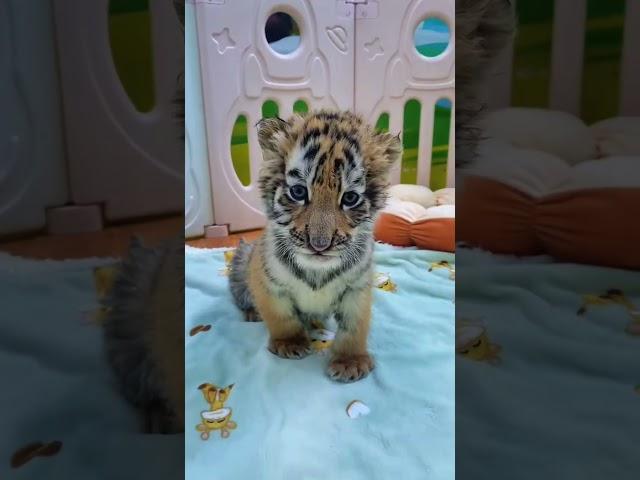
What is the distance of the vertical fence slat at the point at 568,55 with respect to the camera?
185 mm

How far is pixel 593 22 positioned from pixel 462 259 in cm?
10

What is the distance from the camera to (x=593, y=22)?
19 cm

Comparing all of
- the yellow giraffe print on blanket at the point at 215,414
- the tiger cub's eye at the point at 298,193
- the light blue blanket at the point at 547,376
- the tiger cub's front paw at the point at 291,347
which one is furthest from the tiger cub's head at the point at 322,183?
the light blue blanket at the point at 547,376

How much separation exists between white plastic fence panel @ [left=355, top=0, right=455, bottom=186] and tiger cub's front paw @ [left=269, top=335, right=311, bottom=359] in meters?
0.31

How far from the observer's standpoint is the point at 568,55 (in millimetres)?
189

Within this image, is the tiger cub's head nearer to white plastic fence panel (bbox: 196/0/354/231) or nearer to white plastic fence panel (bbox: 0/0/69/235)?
white plastic fence panel (bbox: 196/0/354/231)

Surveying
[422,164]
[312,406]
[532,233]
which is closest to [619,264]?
[532,233]

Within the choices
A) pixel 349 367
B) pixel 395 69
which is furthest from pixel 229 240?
pixel 395 69

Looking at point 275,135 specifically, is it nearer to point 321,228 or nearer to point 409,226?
point 321,228

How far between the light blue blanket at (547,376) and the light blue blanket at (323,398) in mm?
118

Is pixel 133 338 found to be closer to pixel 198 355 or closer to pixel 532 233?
pixel 532 233

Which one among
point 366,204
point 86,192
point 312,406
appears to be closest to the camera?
point 86,192

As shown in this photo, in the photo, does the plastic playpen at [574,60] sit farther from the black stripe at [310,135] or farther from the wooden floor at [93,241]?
the black stripe at [310,135]

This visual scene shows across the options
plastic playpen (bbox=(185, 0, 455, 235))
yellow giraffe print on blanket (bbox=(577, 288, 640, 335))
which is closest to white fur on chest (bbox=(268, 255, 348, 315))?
plastic playpen (bbox=(185, 0, 455, 235))
